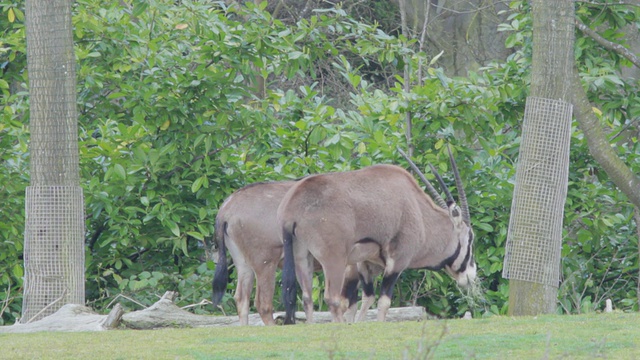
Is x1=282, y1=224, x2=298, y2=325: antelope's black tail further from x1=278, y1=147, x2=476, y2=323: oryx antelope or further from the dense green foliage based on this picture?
the dense green foliage

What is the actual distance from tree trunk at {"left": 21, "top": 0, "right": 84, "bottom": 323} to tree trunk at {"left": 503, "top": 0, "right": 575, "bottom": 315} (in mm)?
4762

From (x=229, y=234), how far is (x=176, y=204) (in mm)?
2426

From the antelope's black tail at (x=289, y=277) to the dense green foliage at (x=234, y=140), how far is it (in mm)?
2903

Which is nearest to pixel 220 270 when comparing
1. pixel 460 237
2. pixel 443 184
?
pixel 443 184

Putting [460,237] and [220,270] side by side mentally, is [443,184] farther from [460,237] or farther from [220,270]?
[220,270]

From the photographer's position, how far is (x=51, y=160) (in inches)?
459

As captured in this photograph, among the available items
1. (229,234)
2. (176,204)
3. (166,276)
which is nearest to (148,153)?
(176,204)

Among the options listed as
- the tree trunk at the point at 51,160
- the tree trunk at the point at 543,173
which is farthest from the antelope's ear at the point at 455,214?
the tree trunk at the point at 51,160

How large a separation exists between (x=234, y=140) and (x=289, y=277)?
4173 mm

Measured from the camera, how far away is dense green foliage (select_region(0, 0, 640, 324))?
14.2 meters

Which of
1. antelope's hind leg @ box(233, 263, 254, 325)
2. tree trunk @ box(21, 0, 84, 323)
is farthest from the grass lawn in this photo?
antelope's hind leg @ box(233, 263, 254, 325)

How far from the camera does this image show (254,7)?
1420 cm

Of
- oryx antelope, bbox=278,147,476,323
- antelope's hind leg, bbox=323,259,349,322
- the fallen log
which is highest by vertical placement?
oryx antelope, bbox=278,147,476,323

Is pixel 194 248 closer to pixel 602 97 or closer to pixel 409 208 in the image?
A: pixel 409 208
